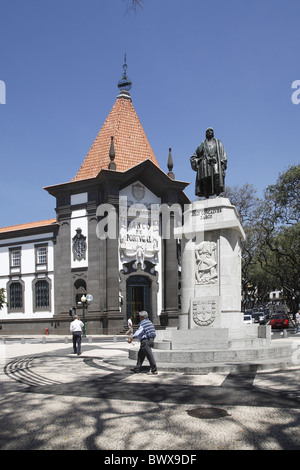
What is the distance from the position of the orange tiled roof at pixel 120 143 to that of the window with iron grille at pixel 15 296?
11.0 meters

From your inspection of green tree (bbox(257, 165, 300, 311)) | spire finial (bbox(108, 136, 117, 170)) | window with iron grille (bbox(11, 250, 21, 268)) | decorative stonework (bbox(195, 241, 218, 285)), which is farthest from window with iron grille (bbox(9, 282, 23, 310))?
decorative stonework (bbox(195, 241, 218, 285))

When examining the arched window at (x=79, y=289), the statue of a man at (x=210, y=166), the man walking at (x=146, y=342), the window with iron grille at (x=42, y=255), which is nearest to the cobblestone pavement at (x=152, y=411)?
the man walking at (x=146, y=342)

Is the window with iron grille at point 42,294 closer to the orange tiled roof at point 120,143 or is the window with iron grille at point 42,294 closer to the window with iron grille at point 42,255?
the window with iron grille at point 42,255

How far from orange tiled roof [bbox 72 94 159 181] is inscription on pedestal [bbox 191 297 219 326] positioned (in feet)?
83.0

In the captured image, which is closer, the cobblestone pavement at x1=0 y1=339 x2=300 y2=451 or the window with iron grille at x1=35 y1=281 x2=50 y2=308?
the cobblestone pavement at x1=0 y1=339 x2=300 y2=451

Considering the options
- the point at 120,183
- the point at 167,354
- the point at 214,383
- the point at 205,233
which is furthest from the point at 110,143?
the point at 214,383

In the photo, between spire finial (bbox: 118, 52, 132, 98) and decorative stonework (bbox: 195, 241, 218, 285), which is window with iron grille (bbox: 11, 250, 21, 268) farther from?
decorative stonework (bbox: 195, 241, 218, 285)

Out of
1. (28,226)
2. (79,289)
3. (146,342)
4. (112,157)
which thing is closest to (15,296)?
(28,226)

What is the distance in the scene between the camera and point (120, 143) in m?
40.8

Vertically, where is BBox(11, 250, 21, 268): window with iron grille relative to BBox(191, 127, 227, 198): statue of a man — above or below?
below

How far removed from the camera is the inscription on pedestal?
14219 mm

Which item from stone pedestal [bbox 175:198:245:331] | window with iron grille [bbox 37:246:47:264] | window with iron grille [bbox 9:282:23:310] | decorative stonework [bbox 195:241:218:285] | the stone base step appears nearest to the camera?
the stone base step

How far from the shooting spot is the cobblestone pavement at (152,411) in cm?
598
